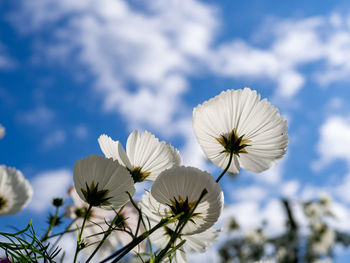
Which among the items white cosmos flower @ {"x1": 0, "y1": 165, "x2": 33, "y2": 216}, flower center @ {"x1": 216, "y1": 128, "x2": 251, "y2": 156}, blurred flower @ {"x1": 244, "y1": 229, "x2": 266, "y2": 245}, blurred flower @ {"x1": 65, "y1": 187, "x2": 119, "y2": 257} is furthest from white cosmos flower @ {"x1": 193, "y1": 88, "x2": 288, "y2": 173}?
blurred flower @ {"x1": 244, "y1": 229, "x2": 266, "y2": 245}

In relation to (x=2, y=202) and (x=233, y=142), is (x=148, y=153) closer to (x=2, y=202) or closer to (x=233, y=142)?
(x=233, y=142)

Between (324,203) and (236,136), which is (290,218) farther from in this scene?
(236,136)

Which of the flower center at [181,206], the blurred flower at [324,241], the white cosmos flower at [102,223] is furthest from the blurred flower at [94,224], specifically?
the blurred flower at [324,241]

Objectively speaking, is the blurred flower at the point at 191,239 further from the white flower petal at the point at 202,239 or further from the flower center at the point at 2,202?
the flower center at the point at 2,202

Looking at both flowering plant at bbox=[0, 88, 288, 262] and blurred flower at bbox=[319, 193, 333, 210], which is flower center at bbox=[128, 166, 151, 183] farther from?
blurred flower at bbox=[319, 193, 333, 210]

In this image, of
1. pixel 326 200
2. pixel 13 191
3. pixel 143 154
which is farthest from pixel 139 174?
pixel 326 200

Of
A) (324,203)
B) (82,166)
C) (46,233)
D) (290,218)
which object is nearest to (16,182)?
(46,233)
